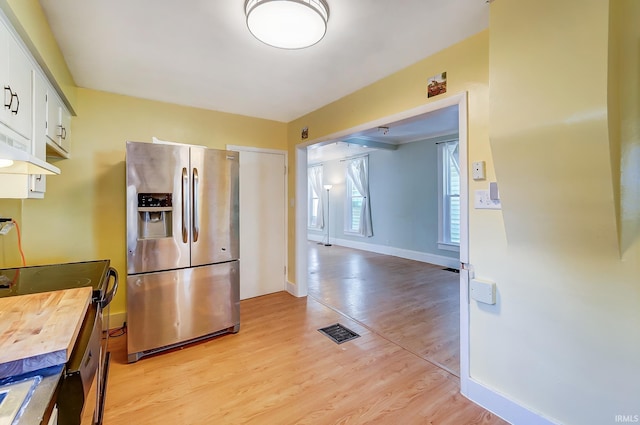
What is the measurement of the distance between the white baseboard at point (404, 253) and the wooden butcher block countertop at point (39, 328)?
5305mm

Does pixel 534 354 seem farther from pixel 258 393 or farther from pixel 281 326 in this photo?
pixel 281 326

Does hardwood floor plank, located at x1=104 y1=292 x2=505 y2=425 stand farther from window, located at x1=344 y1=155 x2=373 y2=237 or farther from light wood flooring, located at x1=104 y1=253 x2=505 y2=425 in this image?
window, located at x1=344 y1=155 x2=373 y2=237

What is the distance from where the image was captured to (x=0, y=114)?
1223mm

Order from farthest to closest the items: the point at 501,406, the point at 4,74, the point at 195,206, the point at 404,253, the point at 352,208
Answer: the point at 352,208, the point at 404,253, the point at 195,206, the point at 501,406, the point at 4,74

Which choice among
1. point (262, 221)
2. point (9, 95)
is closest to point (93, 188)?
point (9, 95)

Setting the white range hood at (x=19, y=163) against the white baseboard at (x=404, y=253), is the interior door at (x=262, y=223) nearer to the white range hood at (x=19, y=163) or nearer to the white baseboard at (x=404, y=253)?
the white range hood at (x=19, y=163)

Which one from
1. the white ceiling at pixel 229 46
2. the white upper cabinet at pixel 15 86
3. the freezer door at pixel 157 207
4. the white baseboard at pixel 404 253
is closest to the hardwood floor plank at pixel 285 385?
the freezer door at pixel 157 207

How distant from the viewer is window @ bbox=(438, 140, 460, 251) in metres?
5.11

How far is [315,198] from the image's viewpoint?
869cm

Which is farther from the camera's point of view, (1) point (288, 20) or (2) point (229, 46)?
(2) point (229, 46)

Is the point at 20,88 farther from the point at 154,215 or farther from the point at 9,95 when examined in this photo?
the point at 154,215

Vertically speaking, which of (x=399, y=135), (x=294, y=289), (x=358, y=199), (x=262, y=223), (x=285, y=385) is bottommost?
(x=285, y=385)

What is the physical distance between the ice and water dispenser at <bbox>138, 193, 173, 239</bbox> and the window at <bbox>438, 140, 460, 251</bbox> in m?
4.71

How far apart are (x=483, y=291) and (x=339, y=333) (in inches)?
57.8
